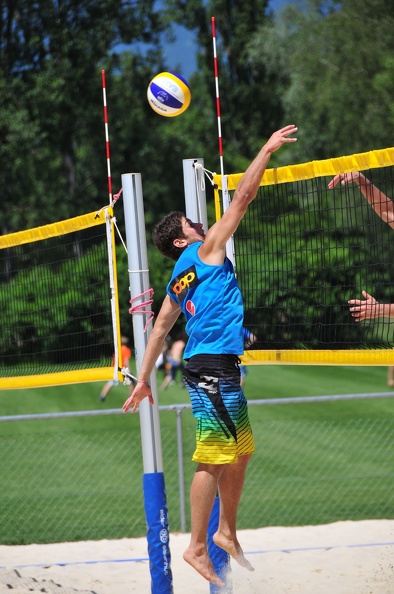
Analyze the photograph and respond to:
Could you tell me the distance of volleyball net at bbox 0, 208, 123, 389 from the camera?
22.5 feet

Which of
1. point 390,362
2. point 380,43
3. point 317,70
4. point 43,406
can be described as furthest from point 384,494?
point 317,70

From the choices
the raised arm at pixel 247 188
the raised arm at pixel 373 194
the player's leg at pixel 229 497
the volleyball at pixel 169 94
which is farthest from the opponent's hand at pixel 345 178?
the player's leg at pixel 229 497

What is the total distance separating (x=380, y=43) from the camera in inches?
1528

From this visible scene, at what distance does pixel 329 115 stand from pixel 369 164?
41.0m

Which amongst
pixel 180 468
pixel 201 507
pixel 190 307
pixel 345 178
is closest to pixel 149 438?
pixel 201 507

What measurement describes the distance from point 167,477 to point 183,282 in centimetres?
710

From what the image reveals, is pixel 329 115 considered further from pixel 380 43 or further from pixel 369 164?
pixel 369 164

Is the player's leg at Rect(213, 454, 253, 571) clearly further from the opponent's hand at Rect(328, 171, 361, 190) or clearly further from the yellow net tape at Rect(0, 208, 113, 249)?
the yellow net tape at Rect(0, 208, 113, 249)

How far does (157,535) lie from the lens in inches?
238

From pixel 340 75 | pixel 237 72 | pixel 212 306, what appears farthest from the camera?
pixel 237 72

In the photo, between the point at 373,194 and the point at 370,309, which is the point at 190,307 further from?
the point at 373,194

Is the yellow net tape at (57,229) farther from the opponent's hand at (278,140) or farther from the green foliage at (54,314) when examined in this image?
the opponent's hand at (278,140)

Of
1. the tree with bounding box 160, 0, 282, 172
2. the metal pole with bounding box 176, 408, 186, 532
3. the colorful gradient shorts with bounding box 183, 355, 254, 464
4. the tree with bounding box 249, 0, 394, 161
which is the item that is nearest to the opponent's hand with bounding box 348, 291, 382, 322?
the colorful gradient shorts with bounding box 183, 355, 254, 464

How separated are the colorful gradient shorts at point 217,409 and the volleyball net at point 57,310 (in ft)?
3.71
